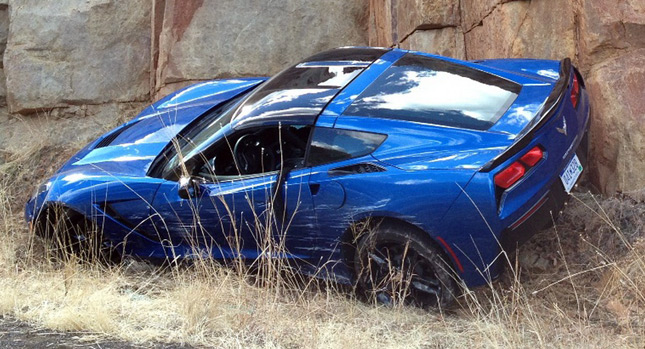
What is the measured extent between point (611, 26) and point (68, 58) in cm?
617

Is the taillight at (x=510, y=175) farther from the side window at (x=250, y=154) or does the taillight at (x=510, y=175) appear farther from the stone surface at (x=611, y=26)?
the stone surface at (x=611, y=26)

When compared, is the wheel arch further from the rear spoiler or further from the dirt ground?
the dirt ground

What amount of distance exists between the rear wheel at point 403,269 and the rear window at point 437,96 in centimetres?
66

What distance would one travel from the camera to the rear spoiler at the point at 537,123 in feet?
14.2

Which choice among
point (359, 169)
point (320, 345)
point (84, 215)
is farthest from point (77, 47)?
point (320, 345)

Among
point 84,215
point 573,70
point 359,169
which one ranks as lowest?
point 84,215

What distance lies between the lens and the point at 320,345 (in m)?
4.04

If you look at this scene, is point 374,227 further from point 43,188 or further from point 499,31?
point 499,31

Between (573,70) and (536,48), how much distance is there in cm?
147

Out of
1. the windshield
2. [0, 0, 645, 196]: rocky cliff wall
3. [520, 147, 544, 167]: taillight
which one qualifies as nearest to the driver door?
the windshield

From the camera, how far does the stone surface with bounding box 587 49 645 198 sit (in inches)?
229

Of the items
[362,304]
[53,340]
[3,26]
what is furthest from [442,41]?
[3,26]

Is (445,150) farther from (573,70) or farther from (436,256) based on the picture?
(573,70)

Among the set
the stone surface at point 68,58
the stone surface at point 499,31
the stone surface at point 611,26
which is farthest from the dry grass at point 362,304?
the stone surface at point 68,58
